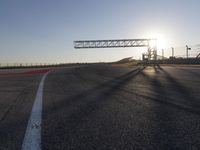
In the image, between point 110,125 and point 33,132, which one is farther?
point 110,125

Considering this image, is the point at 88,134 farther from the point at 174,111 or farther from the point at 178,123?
the point at 174,111

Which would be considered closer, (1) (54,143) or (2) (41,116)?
(1) (54,143)

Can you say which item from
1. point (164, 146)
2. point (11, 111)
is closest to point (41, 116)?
point (11, 111)

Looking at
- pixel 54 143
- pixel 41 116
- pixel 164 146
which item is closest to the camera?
pixel 164 146

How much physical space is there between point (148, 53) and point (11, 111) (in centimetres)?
6212

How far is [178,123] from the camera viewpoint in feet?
18.1

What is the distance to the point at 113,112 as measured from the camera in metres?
6.88

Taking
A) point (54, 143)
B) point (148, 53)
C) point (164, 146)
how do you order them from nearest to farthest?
point (164, 146) < point (54, 143) < point (148, 53)

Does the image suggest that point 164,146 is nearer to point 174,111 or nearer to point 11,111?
point 174,111

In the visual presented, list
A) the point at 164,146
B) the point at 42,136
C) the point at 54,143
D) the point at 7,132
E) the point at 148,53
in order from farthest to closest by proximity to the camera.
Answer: the point at 148,53 → the point at 7,132 → the point at 42,136 → the point at 54,143 → the point at 164,146

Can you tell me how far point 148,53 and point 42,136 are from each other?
6448 centimetres

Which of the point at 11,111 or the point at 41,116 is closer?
the point at 41,116

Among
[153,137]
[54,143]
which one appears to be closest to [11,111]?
[54,143]

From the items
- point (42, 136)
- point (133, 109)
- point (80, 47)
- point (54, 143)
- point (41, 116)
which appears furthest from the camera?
point (80, 47)
